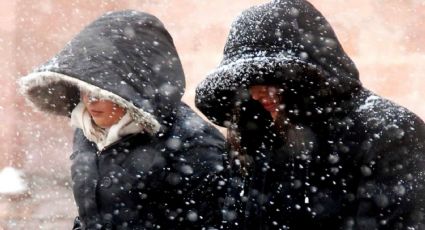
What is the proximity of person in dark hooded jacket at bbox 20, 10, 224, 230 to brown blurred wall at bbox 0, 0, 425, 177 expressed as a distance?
238 centimetres

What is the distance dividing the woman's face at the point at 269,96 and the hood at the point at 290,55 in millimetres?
30

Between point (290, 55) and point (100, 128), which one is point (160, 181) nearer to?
point (100, 128)

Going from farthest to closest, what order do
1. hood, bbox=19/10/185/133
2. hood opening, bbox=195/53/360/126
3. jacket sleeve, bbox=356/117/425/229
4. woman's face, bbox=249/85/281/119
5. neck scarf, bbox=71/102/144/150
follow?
neck scarf, bbox=71/102/144/150 < hood, bbox=19/10/185/133 < woman's face, bbox=249/85/281/119 < hood opening, bbox=195/53/360/126 < jacket sleeve, bbox=356/117/425/229

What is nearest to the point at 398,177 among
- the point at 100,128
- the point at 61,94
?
the point at 100,128

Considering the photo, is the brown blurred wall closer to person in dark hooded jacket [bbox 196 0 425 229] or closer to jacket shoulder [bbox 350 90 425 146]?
person in dark hooded jacket [bbox 196 0 425 229]

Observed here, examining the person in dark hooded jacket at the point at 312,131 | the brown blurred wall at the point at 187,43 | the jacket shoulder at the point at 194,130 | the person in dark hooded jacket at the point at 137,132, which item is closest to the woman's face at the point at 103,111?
the person in dark hooded jacket at the point at 137,132

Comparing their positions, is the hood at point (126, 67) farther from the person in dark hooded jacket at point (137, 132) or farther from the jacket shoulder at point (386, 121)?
the jacket shoulder at point (386, 121)

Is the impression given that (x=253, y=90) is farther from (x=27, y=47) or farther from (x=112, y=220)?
(x=27, y=47)

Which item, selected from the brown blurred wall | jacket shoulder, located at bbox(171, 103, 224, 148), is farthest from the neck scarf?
the brown blurred wall

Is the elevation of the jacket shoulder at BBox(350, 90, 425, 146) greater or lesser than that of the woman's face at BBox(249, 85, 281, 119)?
greater

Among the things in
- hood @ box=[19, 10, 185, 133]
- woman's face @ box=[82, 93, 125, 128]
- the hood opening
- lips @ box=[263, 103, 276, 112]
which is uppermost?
the hood opening

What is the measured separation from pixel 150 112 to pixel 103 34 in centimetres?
36

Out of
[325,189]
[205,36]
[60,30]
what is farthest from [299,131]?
[60,30]

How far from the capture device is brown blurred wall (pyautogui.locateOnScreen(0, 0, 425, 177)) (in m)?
5.36
